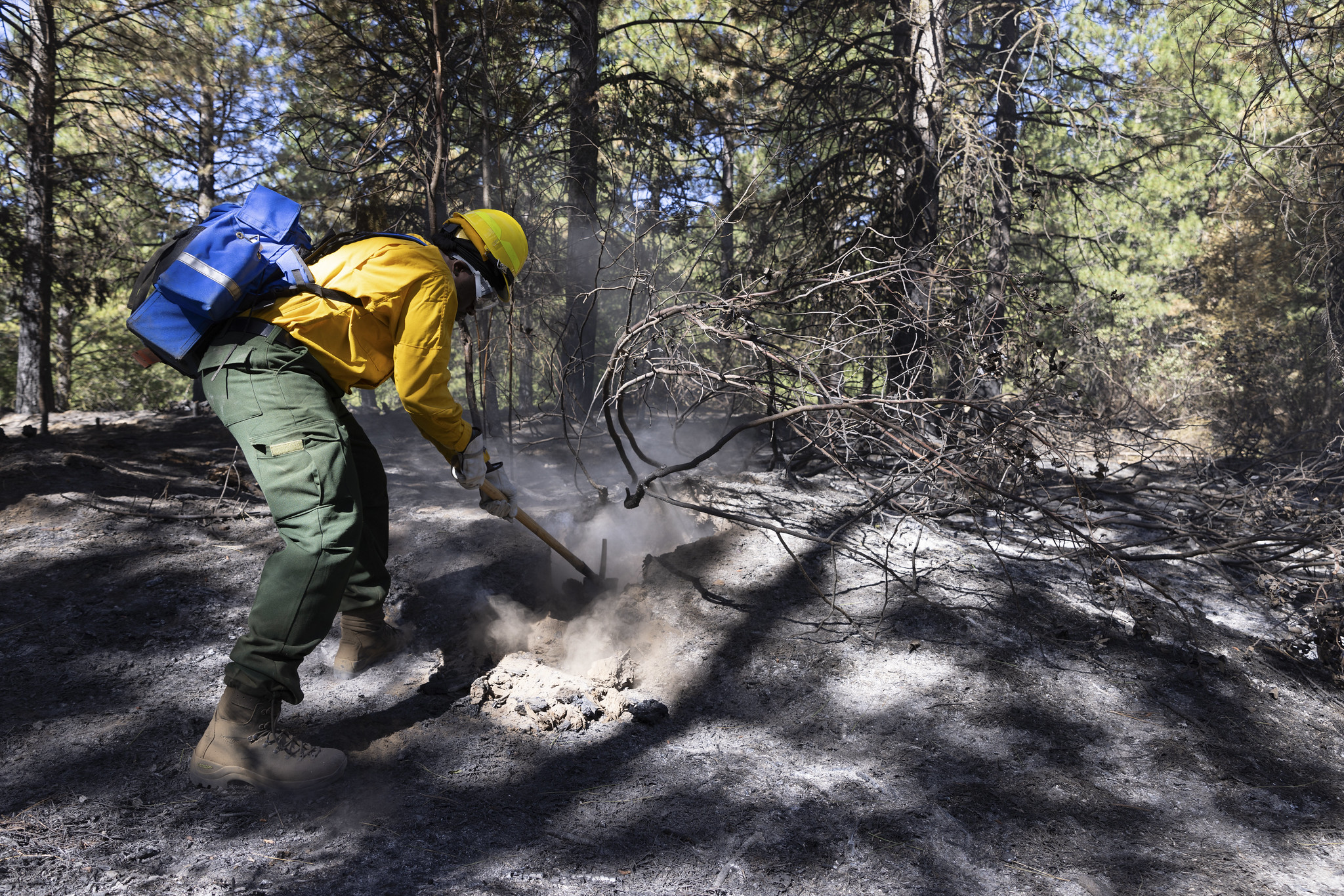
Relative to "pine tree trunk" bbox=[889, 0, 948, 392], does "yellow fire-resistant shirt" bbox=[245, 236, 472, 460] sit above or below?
below

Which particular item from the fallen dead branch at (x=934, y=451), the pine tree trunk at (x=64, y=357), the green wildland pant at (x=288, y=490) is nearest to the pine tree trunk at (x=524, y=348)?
the fallen dead branch at (x=934, y=451)

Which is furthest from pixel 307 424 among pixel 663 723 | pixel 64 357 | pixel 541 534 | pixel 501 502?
pixel 64 357

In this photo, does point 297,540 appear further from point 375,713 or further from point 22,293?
point 22,293

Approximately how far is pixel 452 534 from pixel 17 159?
5.87 metres

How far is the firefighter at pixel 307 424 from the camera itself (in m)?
2.38

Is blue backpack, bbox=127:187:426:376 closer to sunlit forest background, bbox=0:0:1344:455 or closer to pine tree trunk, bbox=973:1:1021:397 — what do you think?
sunlit forest background, bbox=0:0:1344:455

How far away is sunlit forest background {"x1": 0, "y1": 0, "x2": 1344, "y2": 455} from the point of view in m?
4.86

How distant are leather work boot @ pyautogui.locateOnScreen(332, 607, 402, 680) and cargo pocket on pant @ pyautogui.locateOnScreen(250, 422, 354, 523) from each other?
979 mm

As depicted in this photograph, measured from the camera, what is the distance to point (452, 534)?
4508 mm

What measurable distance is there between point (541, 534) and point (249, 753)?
1598 millimetres

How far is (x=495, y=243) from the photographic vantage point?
3080 mm

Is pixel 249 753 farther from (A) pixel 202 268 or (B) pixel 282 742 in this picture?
(A) pixel 202 268

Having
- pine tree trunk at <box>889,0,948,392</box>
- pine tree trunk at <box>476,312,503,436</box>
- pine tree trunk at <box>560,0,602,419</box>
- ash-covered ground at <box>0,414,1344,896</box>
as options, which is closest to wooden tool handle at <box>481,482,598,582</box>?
ash-covered ground at <box>0,414,1344,896</box>

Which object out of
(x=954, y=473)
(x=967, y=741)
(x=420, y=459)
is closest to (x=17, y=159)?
(x=420, y=459)
